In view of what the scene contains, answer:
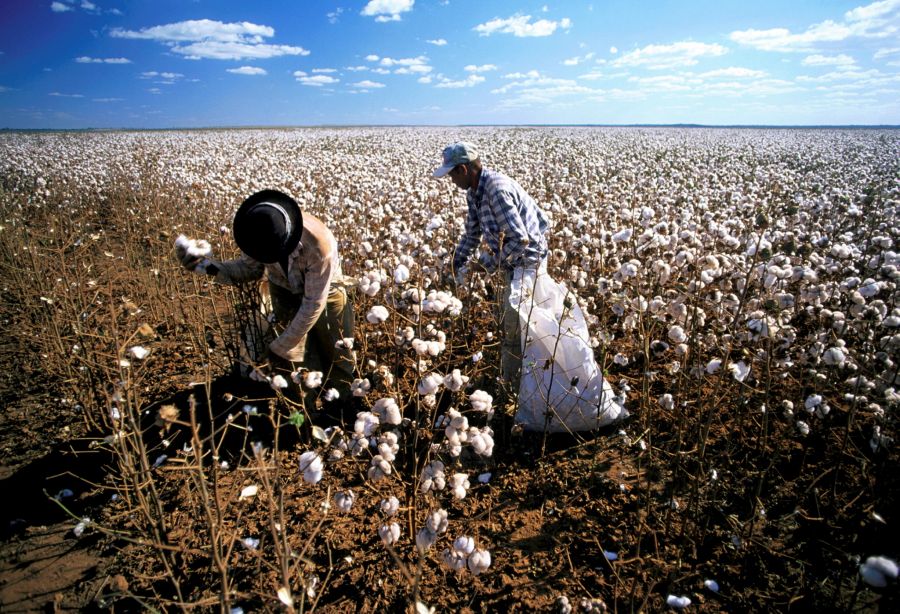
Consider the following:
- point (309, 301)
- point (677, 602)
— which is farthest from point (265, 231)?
point (677, 602)

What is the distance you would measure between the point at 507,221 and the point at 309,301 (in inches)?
56.3

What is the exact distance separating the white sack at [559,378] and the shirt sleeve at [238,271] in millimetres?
1735

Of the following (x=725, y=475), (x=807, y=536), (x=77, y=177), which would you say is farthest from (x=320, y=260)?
(x=77, y=177)

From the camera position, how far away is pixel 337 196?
7160 mm

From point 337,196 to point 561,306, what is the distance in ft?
17.1

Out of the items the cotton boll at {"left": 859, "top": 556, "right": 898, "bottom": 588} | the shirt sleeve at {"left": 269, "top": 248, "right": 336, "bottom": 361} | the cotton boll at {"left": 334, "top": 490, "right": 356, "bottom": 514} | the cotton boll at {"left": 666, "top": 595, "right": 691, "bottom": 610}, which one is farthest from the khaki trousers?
the cotton boll at {"left": 859, "top": 556, "right": 898, "bottom": 588}

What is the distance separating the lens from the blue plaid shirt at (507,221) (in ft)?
9.95

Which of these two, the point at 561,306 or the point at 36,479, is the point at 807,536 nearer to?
the point at 561,306

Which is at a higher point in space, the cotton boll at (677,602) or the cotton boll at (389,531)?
the cotton boll at (389,531)

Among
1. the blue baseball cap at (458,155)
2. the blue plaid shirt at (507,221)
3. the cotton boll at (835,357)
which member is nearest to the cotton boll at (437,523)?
the blue plaid shirt at (507,221)

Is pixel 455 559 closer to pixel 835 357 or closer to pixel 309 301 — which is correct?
pixel 309 301

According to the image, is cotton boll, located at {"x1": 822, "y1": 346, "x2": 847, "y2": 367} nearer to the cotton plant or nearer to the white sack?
the white sack

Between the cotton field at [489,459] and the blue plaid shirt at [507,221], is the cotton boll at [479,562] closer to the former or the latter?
the cotton field at [489,459]

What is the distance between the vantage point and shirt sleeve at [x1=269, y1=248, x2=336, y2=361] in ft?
8.68
